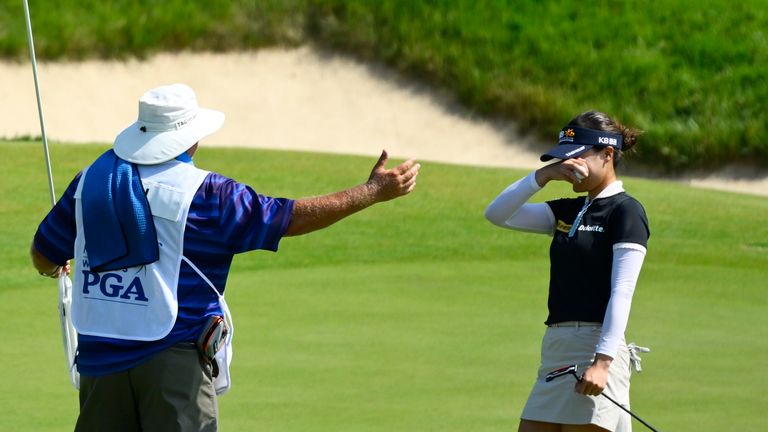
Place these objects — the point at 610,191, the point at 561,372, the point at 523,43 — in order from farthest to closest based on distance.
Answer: the point at 523,43, the point at 610,191, the point at 561,372

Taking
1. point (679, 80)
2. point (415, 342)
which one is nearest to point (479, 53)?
point (679, 80)

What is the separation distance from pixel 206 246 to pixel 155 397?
46 centimetres

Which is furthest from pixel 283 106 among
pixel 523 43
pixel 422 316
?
pixel 422 316

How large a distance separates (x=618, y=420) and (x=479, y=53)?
18450 millimetres

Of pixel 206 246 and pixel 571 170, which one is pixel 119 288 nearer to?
pixel 206 246

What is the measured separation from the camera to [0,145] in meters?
15.2

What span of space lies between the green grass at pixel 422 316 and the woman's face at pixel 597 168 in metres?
1.77

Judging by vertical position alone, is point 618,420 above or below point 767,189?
above

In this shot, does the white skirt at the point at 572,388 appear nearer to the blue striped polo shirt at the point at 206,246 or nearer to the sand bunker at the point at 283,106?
the blue striped polo shirt at the point at 206,246

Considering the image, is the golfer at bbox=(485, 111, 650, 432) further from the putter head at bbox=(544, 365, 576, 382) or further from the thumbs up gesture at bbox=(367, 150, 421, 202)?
the thumbs up gesture at bbox=(367, 150, 421, 202)

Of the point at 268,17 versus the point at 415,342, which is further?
the point at 268,17

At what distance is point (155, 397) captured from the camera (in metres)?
4.19

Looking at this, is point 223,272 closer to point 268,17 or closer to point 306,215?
point 306,215

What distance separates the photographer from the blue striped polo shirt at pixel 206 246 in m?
4.17
